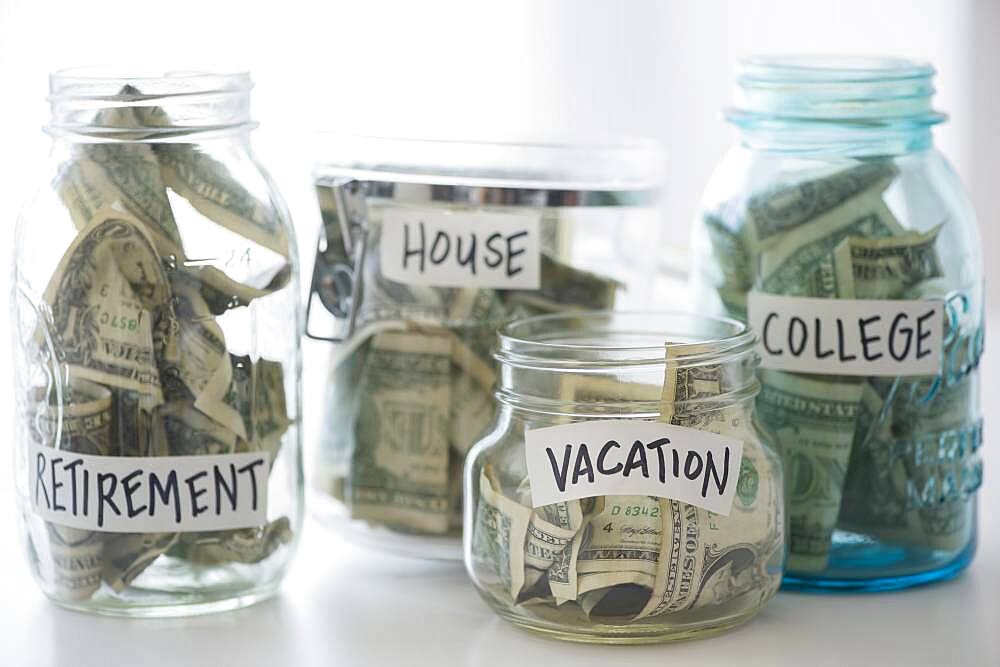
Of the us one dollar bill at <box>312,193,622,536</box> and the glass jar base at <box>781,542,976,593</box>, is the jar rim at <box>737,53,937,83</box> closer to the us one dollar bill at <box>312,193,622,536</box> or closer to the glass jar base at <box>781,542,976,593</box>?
the us one dollar bill at <box>312,193,622,536</box>

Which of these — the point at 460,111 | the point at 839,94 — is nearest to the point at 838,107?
the point at 839,94

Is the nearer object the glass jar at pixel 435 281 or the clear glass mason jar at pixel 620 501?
the clear glass mason jar at pixel 620 501

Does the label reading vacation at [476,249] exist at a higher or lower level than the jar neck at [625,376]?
higher

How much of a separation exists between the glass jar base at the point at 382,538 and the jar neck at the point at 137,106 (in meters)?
0.26

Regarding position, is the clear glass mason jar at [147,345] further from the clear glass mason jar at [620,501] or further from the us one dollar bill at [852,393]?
the us one dollar bill at [852,393]

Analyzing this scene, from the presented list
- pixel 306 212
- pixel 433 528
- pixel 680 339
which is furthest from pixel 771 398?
pixel 306 212

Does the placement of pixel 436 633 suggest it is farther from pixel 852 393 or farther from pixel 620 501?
pixel 852 393

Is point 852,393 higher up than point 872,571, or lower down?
higher up

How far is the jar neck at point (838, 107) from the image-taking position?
2.55 feet

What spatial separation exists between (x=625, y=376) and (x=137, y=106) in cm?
28

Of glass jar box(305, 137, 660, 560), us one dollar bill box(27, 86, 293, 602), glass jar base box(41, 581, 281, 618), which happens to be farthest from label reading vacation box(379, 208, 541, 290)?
glass jar base box(41, 581, 281, 618)

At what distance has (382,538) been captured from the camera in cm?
86

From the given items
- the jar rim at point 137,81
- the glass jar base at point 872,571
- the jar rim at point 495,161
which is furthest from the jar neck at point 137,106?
the glass jar base at point 872,571

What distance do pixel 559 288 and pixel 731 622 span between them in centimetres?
22
